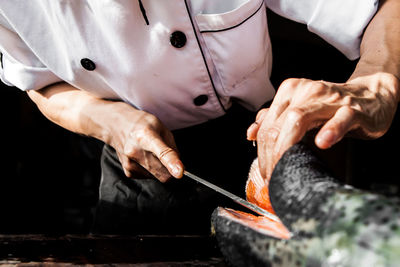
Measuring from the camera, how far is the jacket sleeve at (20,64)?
1603mm

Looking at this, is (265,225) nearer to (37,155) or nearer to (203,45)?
(203,45)

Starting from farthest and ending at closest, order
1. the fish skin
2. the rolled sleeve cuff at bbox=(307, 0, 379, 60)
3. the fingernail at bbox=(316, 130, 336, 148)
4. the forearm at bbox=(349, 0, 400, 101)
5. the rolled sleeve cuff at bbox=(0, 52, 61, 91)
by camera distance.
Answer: the rolled sleeve cuff at bbox=(0, 52, 61, 91), the rolled sleeve cuff at bbox=(307, 0, 379, 60), the forearm at bbox=(349, 0, 400, 101), the fingernail at bbox=(316, 130, 336, 148), the fish skin

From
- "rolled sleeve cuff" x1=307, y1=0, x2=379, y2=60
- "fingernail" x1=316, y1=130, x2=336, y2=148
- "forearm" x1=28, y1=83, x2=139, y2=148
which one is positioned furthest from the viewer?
"forearm" x1=28, y1=83, x2=139, y2=148

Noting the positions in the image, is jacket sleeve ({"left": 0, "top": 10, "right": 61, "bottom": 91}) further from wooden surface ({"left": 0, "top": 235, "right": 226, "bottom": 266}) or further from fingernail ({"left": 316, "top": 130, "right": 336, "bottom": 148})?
fingernail ({"left": 316, "top": 130, "right": 336, "bottom": 148})

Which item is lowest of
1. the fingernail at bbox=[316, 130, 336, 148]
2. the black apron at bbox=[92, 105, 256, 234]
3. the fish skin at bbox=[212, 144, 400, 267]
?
the black apron at bbox=[92, 105, 256, 234]

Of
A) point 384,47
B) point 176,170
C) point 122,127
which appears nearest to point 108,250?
point 176,170

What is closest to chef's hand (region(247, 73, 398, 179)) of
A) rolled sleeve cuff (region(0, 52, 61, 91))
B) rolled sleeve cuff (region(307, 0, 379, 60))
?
rolled sleeve cuff (region(307, 0, 379, 60))

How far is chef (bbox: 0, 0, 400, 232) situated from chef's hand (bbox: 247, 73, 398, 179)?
1 centimetres

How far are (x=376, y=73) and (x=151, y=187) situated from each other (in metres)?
1.07

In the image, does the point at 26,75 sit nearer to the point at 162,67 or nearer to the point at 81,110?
the point at 81,110

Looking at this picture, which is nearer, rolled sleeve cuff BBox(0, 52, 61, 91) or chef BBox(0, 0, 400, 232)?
chef BBox(0, 0, 400, 232)

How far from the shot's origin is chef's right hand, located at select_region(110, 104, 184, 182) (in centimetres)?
129

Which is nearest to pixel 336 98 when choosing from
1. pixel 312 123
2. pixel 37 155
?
pixel 312 123

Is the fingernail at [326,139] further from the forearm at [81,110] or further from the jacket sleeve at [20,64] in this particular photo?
the jacket sleeve at [20,64]
